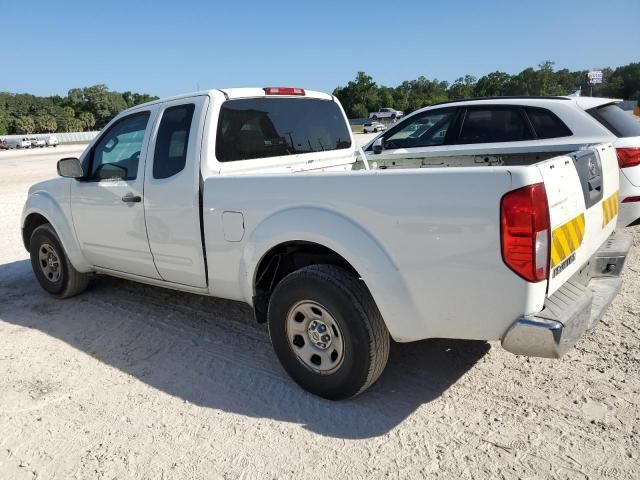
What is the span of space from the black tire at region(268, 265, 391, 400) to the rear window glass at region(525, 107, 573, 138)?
12.4 ft

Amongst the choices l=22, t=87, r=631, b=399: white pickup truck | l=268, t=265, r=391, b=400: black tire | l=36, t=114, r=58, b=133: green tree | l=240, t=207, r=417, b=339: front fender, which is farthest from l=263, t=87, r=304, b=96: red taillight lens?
l=36, t=114, r=58, b=133: green tree

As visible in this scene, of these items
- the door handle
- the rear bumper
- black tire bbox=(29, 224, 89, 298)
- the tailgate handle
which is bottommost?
black tire bbox=(29, 224, 89, 298)

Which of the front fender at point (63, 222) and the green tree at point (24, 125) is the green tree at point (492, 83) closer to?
the green tree at point (24, 125)

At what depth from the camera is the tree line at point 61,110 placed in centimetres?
9166

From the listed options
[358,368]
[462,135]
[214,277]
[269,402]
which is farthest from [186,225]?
[462,135]

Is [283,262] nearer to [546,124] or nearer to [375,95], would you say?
[546,124]

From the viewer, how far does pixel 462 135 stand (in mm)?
6344

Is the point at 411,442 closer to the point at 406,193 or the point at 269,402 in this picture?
the point at 269,402

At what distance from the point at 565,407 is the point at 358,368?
120 centimetres

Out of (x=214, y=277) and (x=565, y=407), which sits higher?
(x=214, y=277)

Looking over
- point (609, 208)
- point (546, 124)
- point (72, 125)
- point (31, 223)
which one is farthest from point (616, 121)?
point (72, 125)

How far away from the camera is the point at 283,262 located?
3.55 metres

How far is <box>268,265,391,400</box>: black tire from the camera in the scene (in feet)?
9.48

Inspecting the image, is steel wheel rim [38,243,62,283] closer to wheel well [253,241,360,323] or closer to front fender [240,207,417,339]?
wheel well [253,241,360,323]
